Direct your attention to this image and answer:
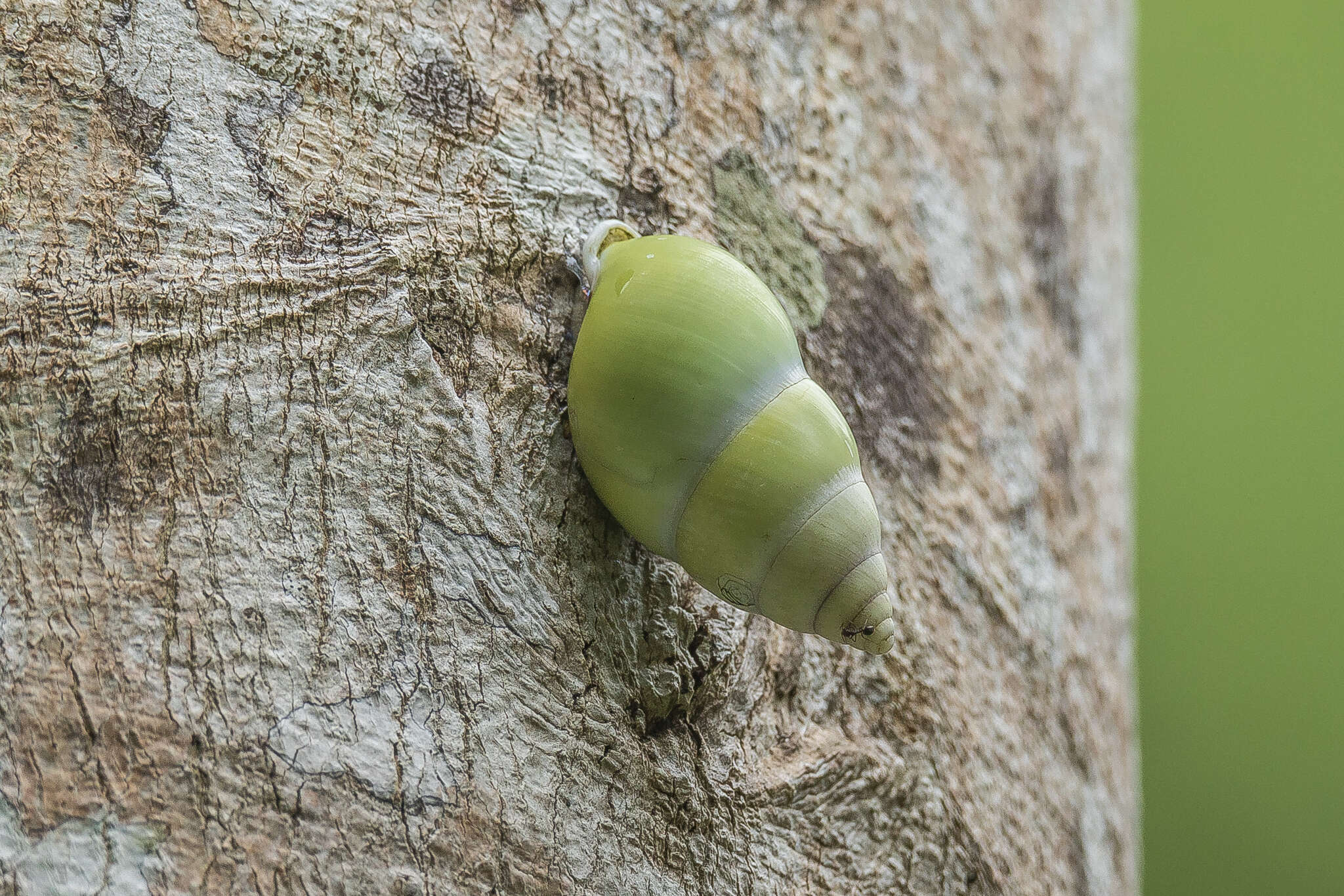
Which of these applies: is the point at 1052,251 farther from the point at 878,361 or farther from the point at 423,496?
the point at 423,496

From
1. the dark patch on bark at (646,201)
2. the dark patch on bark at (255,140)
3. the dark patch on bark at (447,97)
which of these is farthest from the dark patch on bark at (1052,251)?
the dark patch on bark at (255,140)

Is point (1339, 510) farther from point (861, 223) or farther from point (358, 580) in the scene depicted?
point (358, 580)

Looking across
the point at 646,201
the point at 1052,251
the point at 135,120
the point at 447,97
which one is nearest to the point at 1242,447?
the point at 1052,251

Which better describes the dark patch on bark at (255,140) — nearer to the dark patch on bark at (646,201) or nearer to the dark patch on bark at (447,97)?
the dark patch on bark at (447,97)

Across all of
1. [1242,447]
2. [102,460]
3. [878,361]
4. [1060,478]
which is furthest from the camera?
[1242,447]

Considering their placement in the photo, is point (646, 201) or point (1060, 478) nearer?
point (646, 201)

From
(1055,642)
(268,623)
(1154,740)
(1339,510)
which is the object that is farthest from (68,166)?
(1339,510)

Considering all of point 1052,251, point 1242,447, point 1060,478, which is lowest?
point 1242,447

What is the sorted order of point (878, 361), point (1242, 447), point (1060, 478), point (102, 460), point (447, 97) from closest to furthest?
point (102, 460) → point (447, 97) → point (878, 361) → point (1060, 478) → point (1242, 447)
